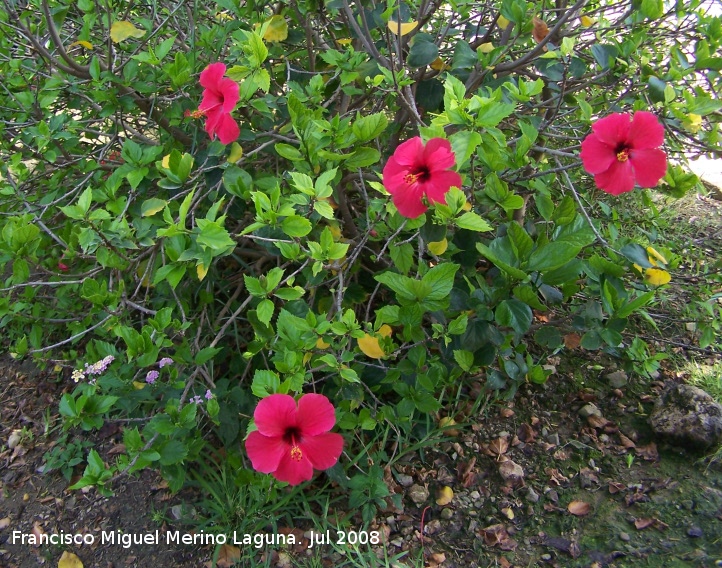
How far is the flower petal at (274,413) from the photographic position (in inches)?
46.8

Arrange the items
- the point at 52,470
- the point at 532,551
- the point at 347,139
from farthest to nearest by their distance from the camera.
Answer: the point at 52,470
the point at 532,551
the point at 347,139

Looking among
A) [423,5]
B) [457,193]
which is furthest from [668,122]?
[423,5]

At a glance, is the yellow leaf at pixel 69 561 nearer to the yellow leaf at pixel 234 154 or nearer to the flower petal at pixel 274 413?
the flower petal at pixel 274 413

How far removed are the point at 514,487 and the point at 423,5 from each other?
145 centimetres

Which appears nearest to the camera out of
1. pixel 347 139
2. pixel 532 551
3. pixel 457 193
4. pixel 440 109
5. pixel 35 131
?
pixel 457 193

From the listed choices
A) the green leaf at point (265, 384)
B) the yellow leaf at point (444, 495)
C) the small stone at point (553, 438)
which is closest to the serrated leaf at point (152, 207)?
the green leaf at point (265, 384)

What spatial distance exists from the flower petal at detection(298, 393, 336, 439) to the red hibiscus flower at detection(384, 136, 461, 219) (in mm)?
442

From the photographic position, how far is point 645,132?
1226 millimetres

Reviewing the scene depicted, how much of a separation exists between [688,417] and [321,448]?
1213 mm

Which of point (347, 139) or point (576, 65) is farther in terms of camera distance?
point (576, 65)

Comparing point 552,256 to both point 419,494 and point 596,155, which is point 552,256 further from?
point 419,494

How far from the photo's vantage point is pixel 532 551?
1607 mm

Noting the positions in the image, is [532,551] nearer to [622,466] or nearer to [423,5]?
[622,466]

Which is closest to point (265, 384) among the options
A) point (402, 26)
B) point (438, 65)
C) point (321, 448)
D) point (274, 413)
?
point (274, 413)
